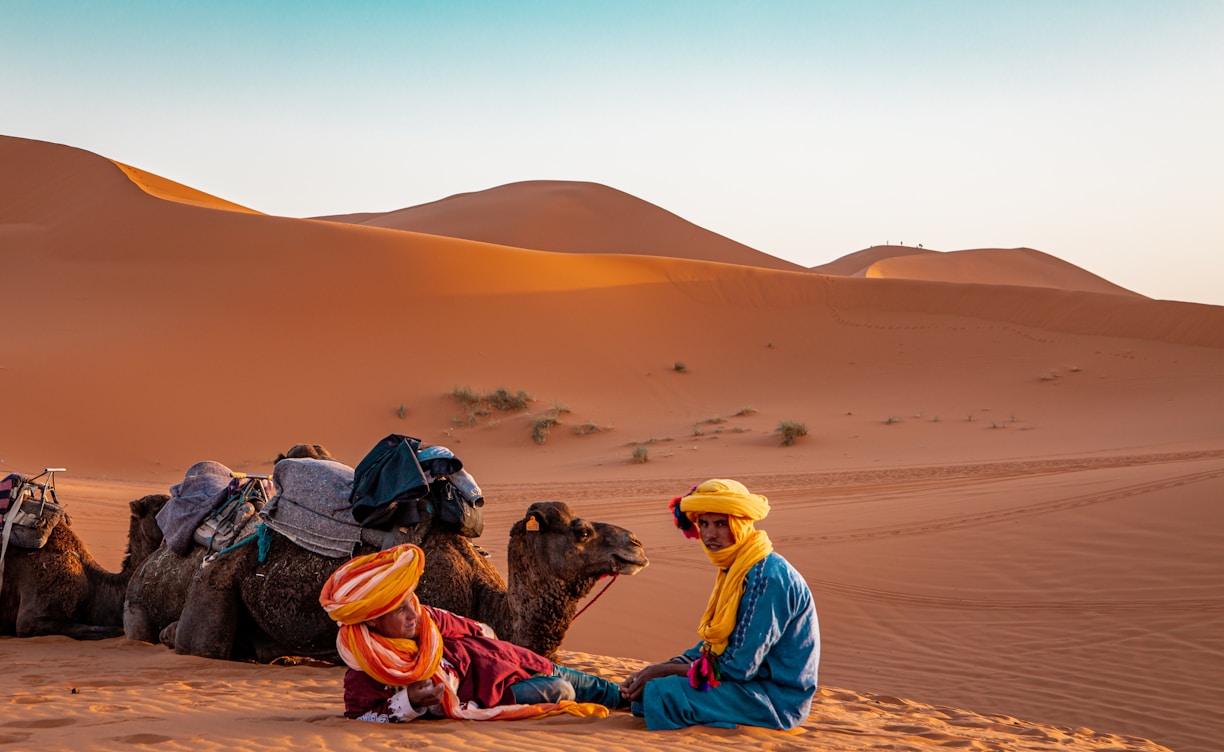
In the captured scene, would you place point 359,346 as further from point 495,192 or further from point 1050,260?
point 1050,260

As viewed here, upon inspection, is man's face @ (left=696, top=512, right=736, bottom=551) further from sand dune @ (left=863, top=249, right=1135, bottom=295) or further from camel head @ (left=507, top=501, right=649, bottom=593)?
sand dune @ (left=863, top=249, right=1135, bottom=295)

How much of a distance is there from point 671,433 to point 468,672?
19.3 m

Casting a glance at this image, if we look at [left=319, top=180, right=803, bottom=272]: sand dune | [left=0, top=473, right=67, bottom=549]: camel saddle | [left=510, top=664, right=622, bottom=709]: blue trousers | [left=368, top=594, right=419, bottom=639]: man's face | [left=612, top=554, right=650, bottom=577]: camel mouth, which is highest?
[left=319, top=180, right=803, bottom=272]: sand dune

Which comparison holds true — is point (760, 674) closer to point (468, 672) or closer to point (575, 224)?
point (468, 672)

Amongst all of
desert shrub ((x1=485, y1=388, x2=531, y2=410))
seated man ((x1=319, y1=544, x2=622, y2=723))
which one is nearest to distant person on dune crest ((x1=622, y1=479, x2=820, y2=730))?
seated man ((x1=319, y1=544, x2=622, y2=723))

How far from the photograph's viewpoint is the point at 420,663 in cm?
424

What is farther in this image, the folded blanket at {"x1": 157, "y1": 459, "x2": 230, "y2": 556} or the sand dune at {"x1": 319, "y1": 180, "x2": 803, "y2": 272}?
the sand dune at {"x1": 319, "y1": 180, "x2": 803, "y2": 272}

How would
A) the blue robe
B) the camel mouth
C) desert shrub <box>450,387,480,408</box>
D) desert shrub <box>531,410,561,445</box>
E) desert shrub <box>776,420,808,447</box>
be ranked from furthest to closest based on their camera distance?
desert shrub <box>450,387,480,408</box>, desert shrub <box>531,410,561,445</box>, desert shrub <box>776,420,808,447</box>, the camel mouth, the blue robe

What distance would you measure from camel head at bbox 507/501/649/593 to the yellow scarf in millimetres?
823

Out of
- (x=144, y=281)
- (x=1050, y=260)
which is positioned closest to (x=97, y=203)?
(x=144, y=281)

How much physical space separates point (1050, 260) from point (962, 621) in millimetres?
100902

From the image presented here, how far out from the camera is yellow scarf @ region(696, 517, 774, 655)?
4.57 m

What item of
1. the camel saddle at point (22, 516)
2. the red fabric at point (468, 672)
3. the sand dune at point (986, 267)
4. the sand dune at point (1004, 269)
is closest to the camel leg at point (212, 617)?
the camel saddle at point (22, 516)

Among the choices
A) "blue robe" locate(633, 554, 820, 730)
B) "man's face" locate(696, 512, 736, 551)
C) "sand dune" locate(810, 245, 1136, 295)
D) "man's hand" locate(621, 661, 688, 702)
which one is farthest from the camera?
"sand dune" locate(810, 245, 1136, 295)
